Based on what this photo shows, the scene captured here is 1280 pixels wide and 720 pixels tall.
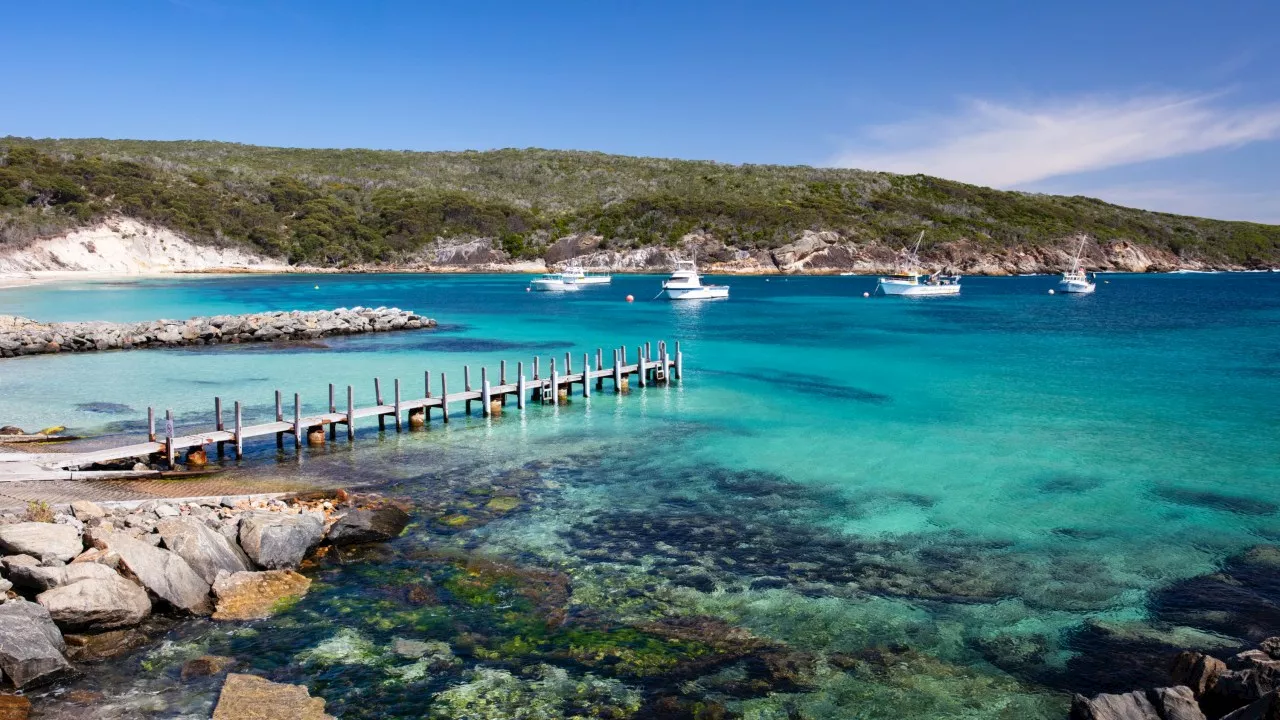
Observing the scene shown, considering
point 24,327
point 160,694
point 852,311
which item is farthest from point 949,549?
point 852,311

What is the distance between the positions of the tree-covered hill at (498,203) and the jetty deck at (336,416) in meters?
92.5

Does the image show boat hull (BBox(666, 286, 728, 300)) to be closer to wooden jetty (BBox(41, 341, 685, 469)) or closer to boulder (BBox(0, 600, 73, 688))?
wooden jetty (BBox(41, 341, 685, 469))

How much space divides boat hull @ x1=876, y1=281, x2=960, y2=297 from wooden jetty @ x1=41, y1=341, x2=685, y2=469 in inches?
2292

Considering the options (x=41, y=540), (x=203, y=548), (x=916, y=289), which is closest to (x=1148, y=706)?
(x=203, y=548)

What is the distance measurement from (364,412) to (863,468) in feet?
43.1

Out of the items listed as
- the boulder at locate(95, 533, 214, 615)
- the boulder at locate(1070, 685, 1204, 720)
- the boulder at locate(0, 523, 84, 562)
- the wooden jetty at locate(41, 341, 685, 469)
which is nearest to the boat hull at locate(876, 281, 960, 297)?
the wooden jetty at locate(41, 341, 685, 469)

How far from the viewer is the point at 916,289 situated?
8712 cm

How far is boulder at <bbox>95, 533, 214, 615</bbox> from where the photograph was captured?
11.6 meters

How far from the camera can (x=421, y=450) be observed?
2153cm

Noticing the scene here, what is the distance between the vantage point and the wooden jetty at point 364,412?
1891 cm

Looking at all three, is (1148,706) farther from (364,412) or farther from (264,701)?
(364,412)

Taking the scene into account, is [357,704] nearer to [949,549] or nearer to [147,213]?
[949,549]

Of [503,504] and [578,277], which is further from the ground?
[578,277]

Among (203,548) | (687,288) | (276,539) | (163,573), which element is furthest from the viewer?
(687,288)
